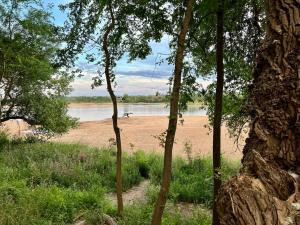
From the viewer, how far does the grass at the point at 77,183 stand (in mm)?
10250

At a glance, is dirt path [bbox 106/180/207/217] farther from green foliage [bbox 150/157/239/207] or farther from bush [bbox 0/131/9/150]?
bush [bbox 0/131/9/150]

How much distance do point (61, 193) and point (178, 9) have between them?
5791 millimetres

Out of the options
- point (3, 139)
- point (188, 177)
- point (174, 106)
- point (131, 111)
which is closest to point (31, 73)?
point (3, 139)

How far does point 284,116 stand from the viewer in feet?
9.63

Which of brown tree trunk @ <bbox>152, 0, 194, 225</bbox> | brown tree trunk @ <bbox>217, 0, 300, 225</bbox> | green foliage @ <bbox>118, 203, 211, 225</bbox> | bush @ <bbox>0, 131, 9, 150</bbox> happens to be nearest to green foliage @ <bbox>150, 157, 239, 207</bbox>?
green foliage @ <bbox>118, 203, 211, 225</bbox>

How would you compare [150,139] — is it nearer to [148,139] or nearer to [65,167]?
[148,139]

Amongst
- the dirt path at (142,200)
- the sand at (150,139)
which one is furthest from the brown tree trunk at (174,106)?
the sand at (150,139)

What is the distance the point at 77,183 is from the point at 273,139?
12.7 m

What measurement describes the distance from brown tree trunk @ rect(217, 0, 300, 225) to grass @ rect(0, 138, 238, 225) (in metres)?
2.38

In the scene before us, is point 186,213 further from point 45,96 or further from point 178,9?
point 45,96

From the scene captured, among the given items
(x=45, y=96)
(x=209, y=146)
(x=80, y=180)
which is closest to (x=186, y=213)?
(x=80, y=180)

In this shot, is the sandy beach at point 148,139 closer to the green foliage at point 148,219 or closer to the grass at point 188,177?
the grass at point 188,177

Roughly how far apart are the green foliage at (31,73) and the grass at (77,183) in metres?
1.82

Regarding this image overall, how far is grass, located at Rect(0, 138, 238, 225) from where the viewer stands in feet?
33.6
